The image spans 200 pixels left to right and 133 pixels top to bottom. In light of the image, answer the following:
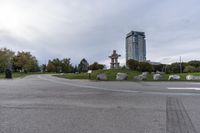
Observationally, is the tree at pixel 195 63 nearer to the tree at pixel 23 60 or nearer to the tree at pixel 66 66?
the tree at pixel 66 66

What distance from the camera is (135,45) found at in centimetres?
7506

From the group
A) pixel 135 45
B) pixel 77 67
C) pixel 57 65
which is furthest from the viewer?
pixel 77 67

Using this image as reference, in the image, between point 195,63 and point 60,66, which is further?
point 60,66

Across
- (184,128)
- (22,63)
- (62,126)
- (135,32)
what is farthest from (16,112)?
(22,63)

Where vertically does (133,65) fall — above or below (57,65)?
below

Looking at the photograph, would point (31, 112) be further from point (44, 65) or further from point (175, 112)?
point (44, 65)

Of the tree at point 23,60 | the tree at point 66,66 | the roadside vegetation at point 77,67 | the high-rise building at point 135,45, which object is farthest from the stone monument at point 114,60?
the tree at point 66,66

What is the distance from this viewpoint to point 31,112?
6855 mm

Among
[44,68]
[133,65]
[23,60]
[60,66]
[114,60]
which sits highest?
[23,60]

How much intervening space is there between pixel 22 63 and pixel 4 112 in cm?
8559

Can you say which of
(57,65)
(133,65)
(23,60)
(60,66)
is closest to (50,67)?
(57,65)

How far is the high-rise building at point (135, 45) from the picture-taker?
74519 mm

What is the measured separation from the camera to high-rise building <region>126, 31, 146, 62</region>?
2934 inches

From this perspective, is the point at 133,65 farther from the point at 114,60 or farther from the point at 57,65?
the point at 57,65
